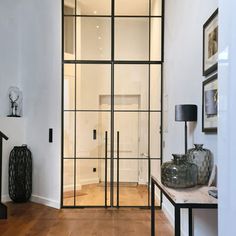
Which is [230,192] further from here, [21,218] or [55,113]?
[55,113]

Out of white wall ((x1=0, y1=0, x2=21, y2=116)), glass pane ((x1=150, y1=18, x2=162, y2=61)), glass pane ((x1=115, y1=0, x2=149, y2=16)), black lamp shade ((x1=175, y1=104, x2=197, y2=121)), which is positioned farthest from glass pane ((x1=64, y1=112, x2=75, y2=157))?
black lamp shade ((x1=175, y1=104, x2=197, y2=121))

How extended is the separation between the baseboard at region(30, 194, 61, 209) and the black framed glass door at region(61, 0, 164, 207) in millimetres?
322

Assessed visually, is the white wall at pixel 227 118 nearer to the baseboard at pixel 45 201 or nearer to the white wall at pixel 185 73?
the white wall at pixel 185 73

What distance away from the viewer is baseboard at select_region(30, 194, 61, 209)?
16.9ft

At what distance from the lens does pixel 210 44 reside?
276cm

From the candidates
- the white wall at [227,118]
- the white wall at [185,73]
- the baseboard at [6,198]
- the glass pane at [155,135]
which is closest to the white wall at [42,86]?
the baseboard at [6,198]

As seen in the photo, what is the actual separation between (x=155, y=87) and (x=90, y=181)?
197cm

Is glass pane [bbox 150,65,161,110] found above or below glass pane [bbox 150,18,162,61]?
below

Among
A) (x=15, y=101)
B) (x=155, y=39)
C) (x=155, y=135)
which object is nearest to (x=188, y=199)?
(x=155, y=135)

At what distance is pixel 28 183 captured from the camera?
5.46 meters

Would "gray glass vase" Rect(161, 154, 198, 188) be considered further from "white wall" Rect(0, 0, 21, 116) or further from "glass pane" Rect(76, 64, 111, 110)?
"white wall" Rect(0, 0, 21, 116)

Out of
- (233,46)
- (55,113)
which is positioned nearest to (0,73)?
(55,113)

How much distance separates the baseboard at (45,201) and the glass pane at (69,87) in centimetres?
159

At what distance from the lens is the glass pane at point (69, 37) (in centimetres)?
536
